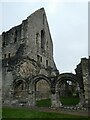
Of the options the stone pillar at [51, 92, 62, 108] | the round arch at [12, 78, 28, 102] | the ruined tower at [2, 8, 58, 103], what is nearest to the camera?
the stone pillar at [51, 92, 62, 108]

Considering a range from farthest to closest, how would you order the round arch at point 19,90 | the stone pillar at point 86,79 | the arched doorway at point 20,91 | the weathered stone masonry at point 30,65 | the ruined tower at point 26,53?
the ruined tower at point 26,53 < the round arch at point 19,90 < the arched doorway at point 20,91 < the weathered stone masonry at point 30,65 < the stone pillar at point 86,79

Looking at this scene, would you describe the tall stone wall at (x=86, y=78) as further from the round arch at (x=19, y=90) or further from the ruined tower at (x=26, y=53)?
the round arch at (x=19, y=90)

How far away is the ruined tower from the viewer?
1367 inches

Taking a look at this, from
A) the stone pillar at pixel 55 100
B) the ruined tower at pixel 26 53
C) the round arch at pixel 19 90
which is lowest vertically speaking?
the stone pillar at pixel 55 100

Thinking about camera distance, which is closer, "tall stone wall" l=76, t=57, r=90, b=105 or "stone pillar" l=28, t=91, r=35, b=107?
"tall stone wall" l=76, t=57, r=90, b=105

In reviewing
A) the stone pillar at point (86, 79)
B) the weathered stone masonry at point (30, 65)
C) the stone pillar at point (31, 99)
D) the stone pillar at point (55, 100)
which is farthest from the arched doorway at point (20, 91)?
the stone pillar at point (86, 79)

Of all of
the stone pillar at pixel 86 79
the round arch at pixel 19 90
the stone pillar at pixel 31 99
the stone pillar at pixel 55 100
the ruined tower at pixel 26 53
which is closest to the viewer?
the stone pillar at pixel 86 79

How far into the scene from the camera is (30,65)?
1518 inches

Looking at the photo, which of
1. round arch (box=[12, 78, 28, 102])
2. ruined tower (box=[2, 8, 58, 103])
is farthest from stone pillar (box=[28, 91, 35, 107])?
round arch (box=[12, 78, 28, 102])

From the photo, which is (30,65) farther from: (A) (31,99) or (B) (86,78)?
(B) (86,78)

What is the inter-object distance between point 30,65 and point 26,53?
11.3 ft

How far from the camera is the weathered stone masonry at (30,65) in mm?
30734

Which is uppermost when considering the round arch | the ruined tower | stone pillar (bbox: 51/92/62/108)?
the ruined tower

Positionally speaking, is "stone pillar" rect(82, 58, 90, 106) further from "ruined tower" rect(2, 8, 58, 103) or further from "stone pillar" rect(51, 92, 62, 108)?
"ruined tower" rect(2, 8, 58, 103)
